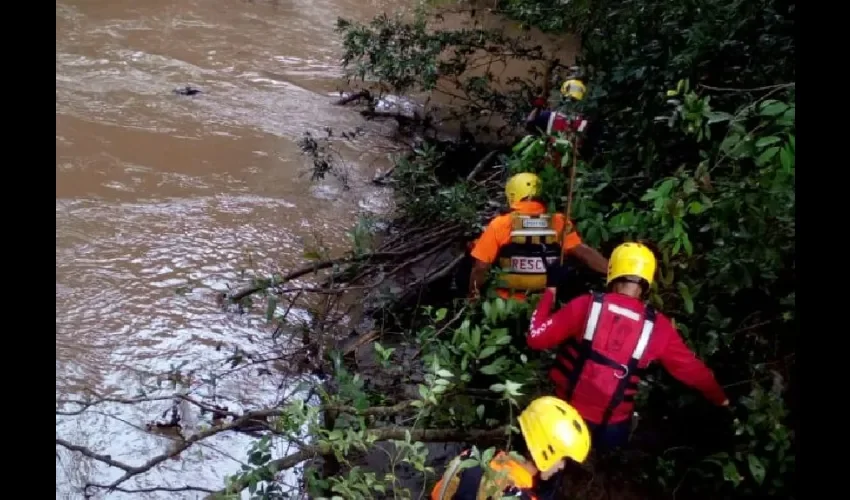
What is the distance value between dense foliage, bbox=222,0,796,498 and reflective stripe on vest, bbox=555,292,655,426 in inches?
11.1

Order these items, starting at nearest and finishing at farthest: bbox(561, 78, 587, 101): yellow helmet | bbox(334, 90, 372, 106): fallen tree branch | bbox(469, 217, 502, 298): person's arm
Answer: bbox(469, 217, 502, 298): person's arm < bbox(561, 78, 587, 101): yellow helmet < bbox(334, 90, 372, 106): fallen tree branch

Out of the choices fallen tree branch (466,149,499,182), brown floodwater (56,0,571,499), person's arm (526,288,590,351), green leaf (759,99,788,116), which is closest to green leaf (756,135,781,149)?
green leaf (759,99,788,116)

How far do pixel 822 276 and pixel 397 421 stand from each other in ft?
10.2

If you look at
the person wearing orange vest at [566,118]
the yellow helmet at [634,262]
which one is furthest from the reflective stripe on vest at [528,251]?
the person wearing orange vest at [566,118]

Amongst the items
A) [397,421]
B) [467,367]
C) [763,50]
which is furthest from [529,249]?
[763,50]

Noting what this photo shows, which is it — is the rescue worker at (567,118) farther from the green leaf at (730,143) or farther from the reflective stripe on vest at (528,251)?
the green leaf at (730,143)

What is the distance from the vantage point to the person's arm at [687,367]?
3146 mm

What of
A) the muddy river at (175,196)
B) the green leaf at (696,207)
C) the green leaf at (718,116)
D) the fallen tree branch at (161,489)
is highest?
the green leaf at (718,116)

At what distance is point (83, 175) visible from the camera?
7402 millimetres

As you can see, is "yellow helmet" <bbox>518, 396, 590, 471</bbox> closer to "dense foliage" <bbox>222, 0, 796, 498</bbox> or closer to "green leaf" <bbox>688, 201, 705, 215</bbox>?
"dense foliage" <bbox>222, 0, 796, 498</bbox>

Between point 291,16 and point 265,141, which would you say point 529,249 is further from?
point 291,16

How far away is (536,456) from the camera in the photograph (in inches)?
109

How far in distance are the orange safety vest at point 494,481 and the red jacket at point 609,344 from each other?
63 centimetres

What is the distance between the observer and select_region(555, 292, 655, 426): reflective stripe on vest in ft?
10.2
